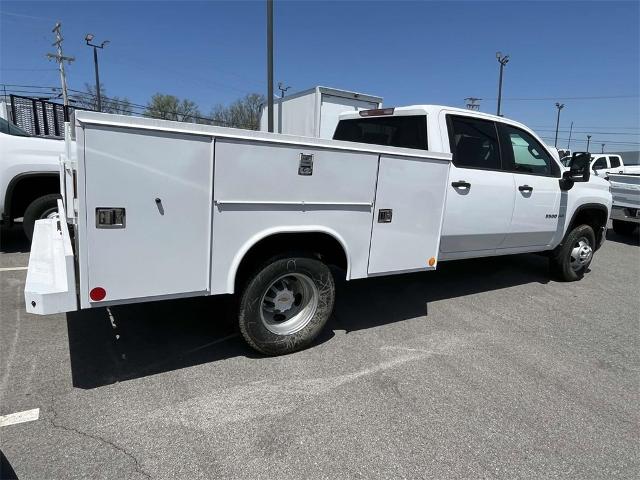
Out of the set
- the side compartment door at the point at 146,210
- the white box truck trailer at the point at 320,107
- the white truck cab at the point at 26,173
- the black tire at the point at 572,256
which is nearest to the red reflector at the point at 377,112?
the side compartment door at the point at 146,210

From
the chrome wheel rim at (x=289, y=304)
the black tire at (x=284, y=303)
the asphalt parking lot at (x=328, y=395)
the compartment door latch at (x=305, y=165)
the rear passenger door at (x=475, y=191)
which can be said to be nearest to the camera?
the asphalt parking lot at (x=328, y=395)

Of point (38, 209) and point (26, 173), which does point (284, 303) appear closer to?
point (38, 209)

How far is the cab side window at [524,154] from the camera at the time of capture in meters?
5.14

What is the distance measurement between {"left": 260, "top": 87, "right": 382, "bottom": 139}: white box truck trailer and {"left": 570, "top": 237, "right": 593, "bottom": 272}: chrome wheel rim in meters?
5.83

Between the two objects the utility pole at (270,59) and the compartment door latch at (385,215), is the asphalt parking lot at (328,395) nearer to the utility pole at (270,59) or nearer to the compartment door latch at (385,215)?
the compartment door latch at (385,215)

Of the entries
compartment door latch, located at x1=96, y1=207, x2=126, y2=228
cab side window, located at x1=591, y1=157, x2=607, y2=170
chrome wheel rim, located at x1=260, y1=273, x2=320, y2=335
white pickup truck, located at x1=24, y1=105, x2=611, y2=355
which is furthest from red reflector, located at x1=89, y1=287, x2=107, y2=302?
cab side window, located at x1=591, y1=157, x2=607, y2=170

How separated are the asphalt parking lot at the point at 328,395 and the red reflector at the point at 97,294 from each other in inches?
→ 28.5

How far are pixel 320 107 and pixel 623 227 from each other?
27.6 ft

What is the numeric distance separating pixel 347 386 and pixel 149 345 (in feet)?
5.62

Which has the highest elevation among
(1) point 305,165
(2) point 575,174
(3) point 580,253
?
(2) point 575,174

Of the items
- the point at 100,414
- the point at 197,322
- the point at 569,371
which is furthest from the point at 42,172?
the point at 569,371

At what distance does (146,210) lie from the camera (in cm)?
271

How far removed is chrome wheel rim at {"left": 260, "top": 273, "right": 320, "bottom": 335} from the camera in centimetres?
360

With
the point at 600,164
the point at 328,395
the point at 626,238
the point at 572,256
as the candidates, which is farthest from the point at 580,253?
the point at 600,164
